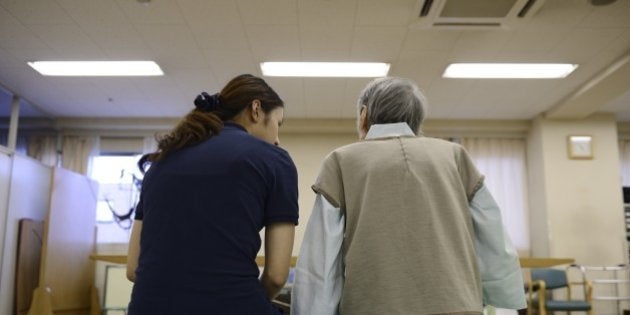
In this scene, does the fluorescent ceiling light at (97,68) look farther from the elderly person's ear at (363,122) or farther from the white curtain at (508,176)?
the white curtain at (508,176)

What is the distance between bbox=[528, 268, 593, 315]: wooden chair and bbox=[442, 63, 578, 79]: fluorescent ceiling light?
2.15 metres

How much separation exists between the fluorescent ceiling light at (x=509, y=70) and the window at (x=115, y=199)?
4495mm

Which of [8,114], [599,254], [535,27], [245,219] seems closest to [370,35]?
[535,27]

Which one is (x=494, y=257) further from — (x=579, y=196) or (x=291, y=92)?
(x=579, y=196)

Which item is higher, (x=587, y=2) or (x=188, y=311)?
(x=587, y=2)

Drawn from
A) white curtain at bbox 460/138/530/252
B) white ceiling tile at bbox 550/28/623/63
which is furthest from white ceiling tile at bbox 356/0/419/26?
white curtain at bbox 460/138/530/252

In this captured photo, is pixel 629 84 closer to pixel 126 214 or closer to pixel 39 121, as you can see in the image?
pixel 126 214

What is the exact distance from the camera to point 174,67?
5.54 m

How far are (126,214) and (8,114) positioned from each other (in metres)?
1.99

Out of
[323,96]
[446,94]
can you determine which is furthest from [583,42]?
[323,96]

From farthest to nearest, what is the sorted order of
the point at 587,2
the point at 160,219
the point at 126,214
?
the point at 126,214 < the point at 587,2 < the point at 160,219

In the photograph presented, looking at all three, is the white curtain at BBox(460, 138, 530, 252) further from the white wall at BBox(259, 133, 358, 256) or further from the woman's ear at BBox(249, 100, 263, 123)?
the woman's ear at BBox(249, 100, 263, 123)

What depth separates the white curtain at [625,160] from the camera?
7.79m

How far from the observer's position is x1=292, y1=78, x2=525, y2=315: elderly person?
1.28 meters
